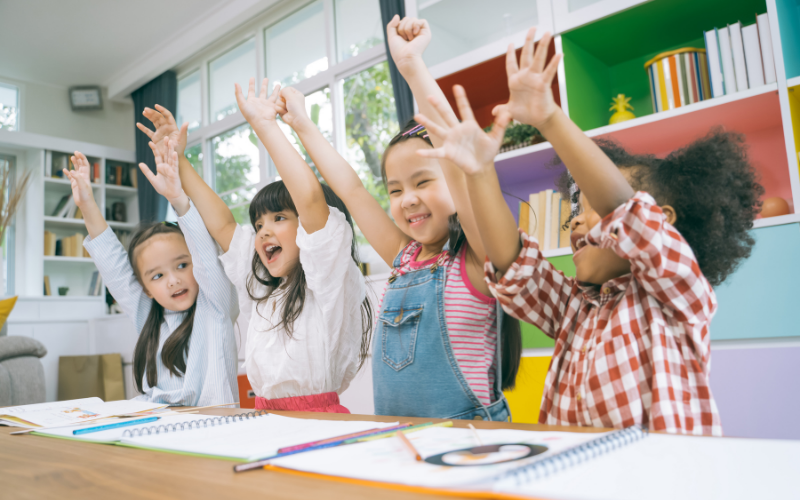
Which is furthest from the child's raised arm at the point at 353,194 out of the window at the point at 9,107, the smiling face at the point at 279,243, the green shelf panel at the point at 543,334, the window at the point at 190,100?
the window at the point at 9,107

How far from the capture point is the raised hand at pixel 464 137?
→ 28.4 inches

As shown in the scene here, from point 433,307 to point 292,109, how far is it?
2.06ft

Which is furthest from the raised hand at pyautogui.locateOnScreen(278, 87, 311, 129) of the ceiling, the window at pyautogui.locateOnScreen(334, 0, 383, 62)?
the ceiling

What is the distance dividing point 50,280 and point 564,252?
4975 mm

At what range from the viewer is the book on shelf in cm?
162

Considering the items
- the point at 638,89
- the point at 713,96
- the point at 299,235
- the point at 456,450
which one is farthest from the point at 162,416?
the point at 638,89

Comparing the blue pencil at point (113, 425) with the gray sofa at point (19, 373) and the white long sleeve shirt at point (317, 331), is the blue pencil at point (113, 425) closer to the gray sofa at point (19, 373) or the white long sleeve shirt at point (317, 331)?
the white long sleeve shirt at point (317, 331)

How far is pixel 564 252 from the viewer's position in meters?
1.97

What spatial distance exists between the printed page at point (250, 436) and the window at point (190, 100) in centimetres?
480

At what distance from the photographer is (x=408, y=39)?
3.42ft

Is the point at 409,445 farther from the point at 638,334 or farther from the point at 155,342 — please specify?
the point at 155,342

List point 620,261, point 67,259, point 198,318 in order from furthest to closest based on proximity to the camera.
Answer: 1. point 67,259
2. point 198,318
3. point 620,261

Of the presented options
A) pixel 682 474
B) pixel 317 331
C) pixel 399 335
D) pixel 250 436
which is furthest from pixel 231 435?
pixel 317 331

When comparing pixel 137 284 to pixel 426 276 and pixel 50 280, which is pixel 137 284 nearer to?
pixel 426 276
